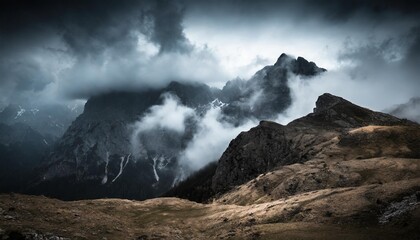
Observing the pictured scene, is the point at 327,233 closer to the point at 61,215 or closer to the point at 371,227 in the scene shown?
the point at 371,227

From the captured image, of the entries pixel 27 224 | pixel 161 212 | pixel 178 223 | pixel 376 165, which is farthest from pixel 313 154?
pixel 27 224

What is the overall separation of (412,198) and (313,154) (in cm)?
11758

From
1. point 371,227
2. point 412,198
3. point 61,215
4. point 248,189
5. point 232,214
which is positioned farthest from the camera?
point 248,189

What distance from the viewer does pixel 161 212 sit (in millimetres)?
123062

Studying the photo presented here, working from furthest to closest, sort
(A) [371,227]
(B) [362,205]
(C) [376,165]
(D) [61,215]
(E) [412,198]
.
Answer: (C) [376,165] → (D) [61,215] → (B) [362,205] → (E) [412,198] → (A) [371,227]

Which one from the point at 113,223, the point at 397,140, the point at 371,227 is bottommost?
the point at 371,227

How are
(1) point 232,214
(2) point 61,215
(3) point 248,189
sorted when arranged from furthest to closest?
(3) point 248,189 < (1) point 232,214 < (2) point 61,215

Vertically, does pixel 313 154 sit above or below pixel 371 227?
above

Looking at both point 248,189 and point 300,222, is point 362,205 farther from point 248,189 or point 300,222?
point 248,189

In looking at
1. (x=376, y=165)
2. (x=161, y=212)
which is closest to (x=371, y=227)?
(x=376, y=165)

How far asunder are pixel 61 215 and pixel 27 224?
13.8 meters

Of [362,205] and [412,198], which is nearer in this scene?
[412,198]

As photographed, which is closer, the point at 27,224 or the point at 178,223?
the point at 27,224

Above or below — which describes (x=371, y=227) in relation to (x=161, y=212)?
below
